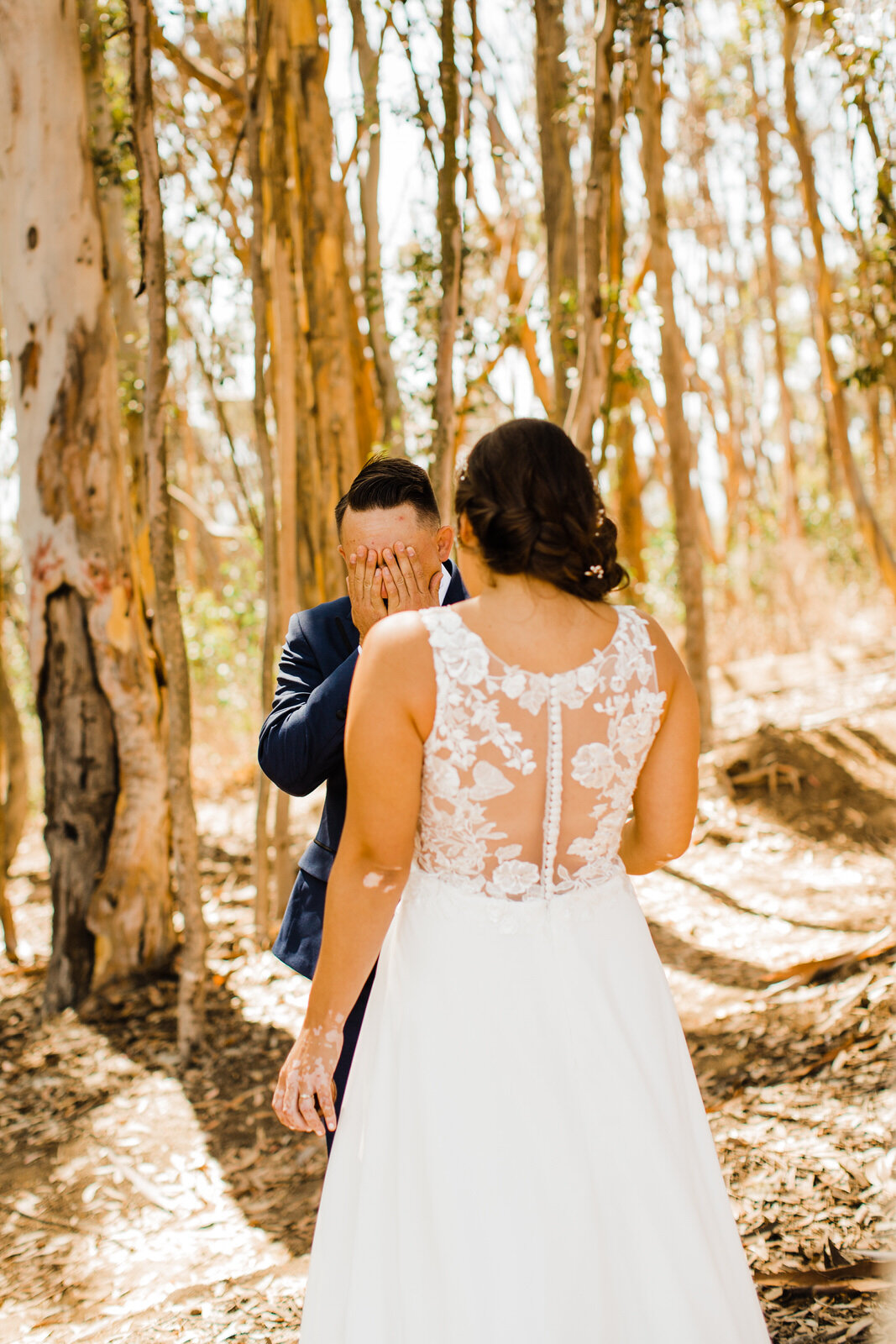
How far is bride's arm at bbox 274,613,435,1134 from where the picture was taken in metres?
1.45

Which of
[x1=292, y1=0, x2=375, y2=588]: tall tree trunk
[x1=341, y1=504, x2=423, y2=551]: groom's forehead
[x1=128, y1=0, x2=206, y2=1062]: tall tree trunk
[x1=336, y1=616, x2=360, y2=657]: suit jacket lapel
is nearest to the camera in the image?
[x1=341, y1=504, x2=423, y2=551]: groom's forehead

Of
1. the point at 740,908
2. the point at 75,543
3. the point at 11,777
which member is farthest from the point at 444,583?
the point at 11,777

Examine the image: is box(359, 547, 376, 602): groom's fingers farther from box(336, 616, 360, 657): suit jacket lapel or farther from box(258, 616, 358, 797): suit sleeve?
box(336, 616, 360, 657): suit jacket lapel

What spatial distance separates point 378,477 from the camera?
6.15 ft

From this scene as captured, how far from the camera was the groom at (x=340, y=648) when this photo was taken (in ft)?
5.80

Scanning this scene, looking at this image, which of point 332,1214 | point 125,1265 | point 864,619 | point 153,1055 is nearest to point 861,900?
point 153,1055

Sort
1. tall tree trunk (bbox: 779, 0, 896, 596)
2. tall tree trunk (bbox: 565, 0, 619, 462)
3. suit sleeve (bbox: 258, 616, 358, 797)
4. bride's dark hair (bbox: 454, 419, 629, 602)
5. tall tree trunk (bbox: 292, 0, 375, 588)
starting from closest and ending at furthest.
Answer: bride's dark hair (bbox: 454, 419, 629, 602) < suit sleeve (bbox: 258, 616, 358, 797) < tall tree trunk (bbox: 565, 0, 619, 462) < tall tree trunk (bbox: 292, 0, 375, 588) < tall tree trunk (bbox: 779, 0, 896, 596)

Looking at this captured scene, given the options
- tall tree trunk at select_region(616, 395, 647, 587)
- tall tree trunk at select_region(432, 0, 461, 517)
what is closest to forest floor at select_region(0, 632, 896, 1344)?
tall tree trunk at select_region(432, 0, 461, 517)

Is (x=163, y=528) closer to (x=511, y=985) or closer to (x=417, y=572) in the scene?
(x=417, y=572)

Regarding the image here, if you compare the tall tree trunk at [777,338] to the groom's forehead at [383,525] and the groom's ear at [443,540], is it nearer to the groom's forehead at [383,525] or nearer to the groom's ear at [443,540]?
the groom's ear at [443,540]

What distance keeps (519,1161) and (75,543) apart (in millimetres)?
3238

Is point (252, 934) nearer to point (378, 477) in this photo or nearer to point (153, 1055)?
point (153, 1055)

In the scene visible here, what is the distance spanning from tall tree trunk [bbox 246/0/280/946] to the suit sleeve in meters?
2.01

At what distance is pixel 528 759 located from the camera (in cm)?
148
